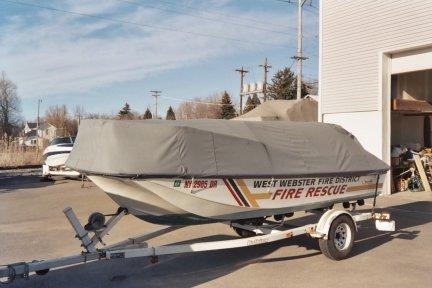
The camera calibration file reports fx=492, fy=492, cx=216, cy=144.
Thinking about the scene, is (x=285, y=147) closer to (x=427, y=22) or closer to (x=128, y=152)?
(x=128, y=152)

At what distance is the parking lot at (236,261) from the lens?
22.4 feet

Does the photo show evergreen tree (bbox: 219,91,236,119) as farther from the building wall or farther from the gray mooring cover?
the gray mooring cover

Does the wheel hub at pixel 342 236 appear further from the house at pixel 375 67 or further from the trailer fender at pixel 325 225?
the house at pixel 375 67

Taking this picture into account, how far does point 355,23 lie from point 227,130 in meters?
11.1

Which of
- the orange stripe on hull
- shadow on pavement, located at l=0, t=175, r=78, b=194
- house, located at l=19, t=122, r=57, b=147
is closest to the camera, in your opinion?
the orange stripe on hull

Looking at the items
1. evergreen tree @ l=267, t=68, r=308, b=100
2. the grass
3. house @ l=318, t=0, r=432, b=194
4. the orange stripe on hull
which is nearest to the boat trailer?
the orange stripe on hull

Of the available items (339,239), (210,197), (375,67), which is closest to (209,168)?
(210,197)

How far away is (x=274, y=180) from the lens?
724 centimetres

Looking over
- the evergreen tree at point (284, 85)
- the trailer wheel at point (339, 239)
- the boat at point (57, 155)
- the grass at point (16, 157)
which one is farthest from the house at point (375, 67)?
the evergreen tree at point (284, 85)

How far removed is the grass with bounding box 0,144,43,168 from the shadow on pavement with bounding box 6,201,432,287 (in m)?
26.5

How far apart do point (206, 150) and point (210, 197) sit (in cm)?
64

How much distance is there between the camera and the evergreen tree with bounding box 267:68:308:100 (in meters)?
50.2

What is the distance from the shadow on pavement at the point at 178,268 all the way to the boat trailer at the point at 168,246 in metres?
0.46

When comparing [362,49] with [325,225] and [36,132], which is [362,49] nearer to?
[325,225]
